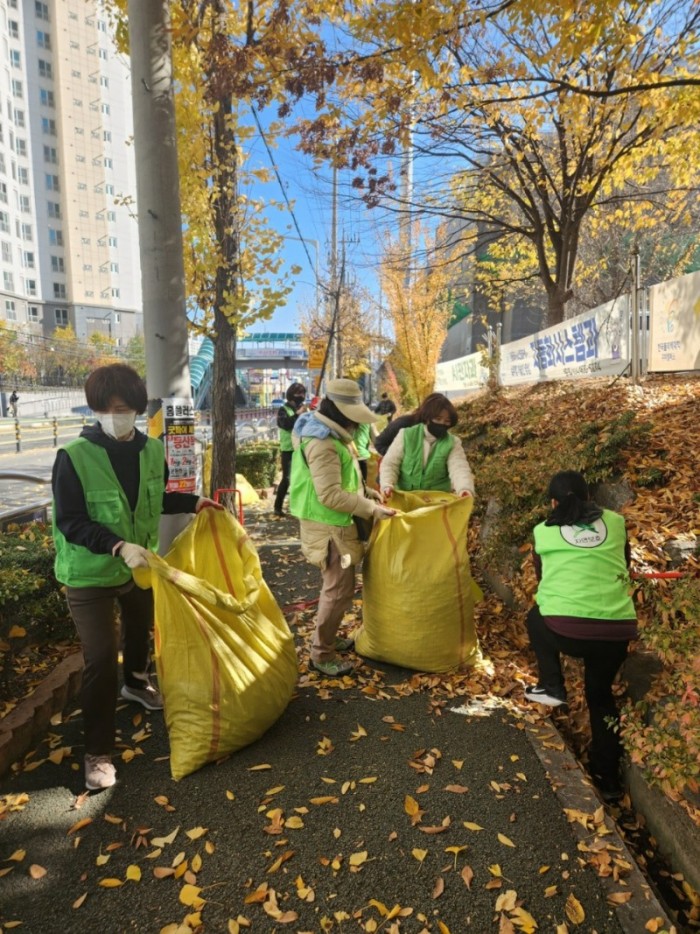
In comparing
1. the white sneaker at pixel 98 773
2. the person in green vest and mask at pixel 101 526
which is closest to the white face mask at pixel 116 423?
the person in green vest and mask at pixel 101 526

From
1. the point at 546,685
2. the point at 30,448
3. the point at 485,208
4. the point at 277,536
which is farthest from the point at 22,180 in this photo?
the point at 546,685

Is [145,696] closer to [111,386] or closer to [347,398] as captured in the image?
[111,386]

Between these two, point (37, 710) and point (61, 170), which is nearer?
point (37, 710)

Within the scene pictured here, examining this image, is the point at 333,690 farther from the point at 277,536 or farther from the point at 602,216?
the point at 602,216

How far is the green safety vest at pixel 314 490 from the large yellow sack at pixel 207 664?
2.17ft

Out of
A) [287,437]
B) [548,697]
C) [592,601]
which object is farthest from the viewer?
[287,437]

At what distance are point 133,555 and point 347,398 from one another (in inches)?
59.8

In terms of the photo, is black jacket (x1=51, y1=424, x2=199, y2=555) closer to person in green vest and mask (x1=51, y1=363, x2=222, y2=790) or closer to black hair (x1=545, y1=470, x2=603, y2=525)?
person in green vest and mask (x1=51, y1=363, x2=222, y2=790)

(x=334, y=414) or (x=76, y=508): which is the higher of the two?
(x=334, y=414)

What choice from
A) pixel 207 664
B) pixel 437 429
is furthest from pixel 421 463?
pixel 207 664

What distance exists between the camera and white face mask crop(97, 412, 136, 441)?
248 centimetres

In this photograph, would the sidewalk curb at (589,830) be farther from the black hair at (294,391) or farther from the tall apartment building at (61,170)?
the tall apartment building at (61,170)

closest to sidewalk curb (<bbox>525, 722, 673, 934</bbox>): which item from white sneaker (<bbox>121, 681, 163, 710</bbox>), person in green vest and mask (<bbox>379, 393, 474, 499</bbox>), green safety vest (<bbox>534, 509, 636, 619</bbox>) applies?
green safety vest (<bbox>534, 509, 636, 619</bbox>)

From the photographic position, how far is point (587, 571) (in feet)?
8.81
